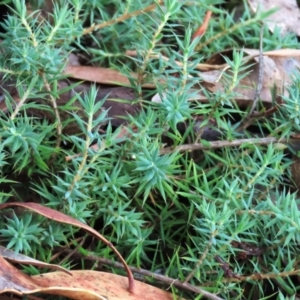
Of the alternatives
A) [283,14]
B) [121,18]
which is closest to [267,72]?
[283,14]

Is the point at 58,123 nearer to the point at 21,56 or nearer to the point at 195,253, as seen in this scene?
the point at 21,56

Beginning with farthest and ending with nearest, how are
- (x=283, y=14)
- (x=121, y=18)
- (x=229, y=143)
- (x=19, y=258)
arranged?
(x=283, y=14), (x=121, y=18), (x=229, y=143), (x=19, y=258)

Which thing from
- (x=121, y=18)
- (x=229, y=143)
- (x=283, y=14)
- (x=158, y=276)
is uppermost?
(x=121, y=18)

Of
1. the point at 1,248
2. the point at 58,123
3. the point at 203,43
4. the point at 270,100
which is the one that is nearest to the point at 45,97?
the point at 58,123

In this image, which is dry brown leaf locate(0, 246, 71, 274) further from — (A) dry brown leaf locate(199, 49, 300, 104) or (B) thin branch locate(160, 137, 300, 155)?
(A) dry brown leaf locate(199, 49, 300, 104)

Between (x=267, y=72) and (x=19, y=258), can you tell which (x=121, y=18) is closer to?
(x=267, y=72)

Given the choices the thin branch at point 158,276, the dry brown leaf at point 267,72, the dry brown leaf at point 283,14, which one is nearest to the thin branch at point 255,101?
the dry brown leaf at point 267,72
